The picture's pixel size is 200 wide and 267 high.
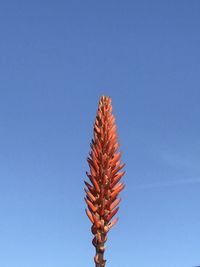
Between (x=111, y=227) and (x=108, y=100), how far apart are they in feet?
8.22

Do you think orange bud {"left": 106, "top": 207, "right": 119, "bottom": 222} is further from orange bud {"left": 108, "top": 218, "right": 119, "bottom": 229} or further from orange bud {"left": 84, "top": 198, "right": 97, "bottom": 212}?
orange bud {"left": 84, "top": 198, "right": 97, "bottom": 212}

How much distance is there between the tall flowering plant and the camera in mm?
8133

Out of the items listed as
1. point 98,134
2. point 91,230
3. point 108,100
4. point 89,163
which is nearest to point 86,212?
point 91,230

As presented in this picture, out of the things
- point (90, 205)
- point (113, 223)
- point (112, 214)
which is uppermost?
point (90, 205)

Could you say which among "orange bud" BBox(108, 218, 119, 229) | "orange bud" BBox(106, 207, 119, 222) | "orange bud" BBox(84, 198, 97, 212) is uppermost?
"orange bud" BBox(84, 198, 97, 212)

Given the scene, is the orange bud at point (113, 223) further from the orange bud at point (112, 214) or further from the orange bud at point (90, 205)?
the orange bud at point (90, 205)

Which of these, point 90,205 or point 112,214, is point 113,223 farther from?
point 90,205

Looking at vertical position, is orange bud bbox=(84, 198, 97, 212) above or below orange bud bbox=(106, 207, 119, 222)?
above

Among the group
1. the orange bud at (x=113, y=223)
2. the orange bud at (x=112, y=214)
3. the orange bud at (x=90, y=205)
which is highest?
the orange bud at (x=90, y=205)

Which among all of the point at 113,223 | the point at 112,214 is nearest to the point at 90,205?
the point at 112,214

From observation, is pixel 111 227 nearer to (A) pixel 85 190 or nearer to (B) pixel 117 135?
(A) pixel 85 190

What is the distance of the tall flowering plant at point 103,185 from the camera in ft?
26.7

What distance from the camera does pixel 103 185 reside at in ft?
26.8

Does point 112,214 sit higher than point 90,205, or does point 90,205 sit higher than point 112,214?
point 90,205
